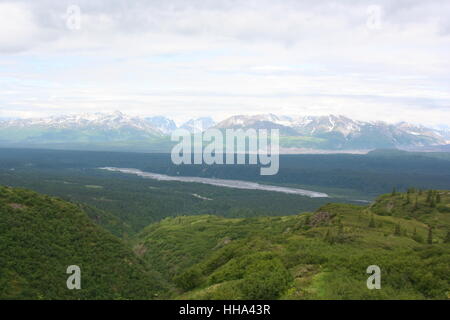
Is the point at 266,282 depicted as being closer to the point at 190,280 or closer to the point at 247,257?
the point at 247,257

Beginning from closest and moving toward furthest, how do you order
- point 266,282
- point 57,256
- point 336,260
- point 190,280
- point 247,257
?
1. point 266,282
2. point 336,260
3. point 247,257
4. point 190,280
5. point 57,256

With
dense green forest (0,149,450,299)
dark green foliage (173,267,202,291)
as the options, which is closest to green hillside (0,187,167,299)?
dense green forest (0,149,450,299)

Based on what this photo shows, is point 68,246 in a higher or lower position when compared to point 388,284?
lower

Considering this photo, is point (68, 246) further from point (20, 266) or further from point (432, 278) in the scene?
point (432, 278)

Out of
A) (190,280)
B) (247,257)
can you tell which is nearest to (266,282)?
(247,257)

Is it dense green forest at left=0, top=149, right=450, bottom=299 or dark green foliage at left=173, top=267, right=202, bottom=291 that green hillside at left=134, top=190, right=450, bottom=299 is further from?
dense green forest at left=0, top=149, right=450, bottom=299
